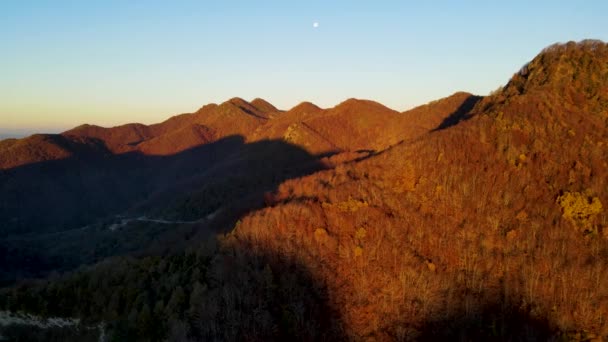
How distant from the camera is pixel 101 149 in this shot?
180250 mm

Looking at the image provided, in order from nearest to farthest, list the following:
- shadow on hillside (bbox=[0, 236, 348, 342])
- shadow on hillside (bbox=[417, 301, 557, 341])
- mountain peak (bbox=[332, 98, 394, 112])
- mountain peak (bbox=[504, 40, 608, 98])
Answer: shadow on hillside (bbox=[417, 301, 557, 341]) < shadow on hillside (bbox=[0, 236, 348, 342]) < mountain peak (bbox=[504, 40, 608, 98]) < mountain peak (bbox=[332, 98, 394, 112])

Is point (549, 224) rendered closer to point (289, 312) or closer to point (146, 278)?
point (289, 312)

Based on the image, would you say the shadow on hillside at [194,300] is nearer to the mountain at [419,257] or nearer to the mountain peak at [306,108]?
the mountain at [419,257]

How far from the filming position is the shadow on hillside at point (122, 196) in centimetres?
7881

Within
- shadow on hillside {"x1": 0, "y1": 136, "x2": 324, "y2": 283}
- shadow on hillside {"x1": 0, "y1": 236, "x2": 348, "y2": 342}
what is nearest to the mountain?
shadow on hillside {"x1": 0, "y1": 236, "x2": 348, "y2": 342}

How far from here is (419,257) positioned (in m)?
30.5

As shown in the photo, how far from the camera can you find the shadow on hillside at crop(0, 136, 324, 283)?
259 ft

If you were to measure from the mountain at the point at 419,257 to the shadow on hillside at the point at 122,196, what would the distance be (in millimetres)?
14659

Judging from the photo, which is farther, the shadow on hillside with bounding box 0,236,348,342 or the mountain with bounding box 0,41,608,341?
the mountain with bounding box 0,41,608,341

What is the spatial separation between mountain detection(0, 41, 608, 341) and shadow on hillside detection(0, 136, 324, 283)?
1466cm

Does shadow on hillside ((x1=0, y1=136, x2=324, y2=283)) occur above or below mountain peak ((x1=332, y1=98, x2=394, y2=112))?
below

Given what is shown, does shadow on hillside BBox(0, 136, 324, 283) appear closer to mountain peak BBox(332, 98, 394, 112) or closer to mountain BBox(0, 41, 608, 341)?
mountain BBox(0, 41, 608, 341)

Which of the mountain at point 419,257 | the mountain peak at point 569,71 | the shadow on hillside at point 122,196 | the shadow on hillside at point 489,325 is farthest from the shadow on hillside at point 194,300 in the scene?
the mountain peak at point 569,71

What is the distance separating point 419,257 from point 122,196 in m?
145
